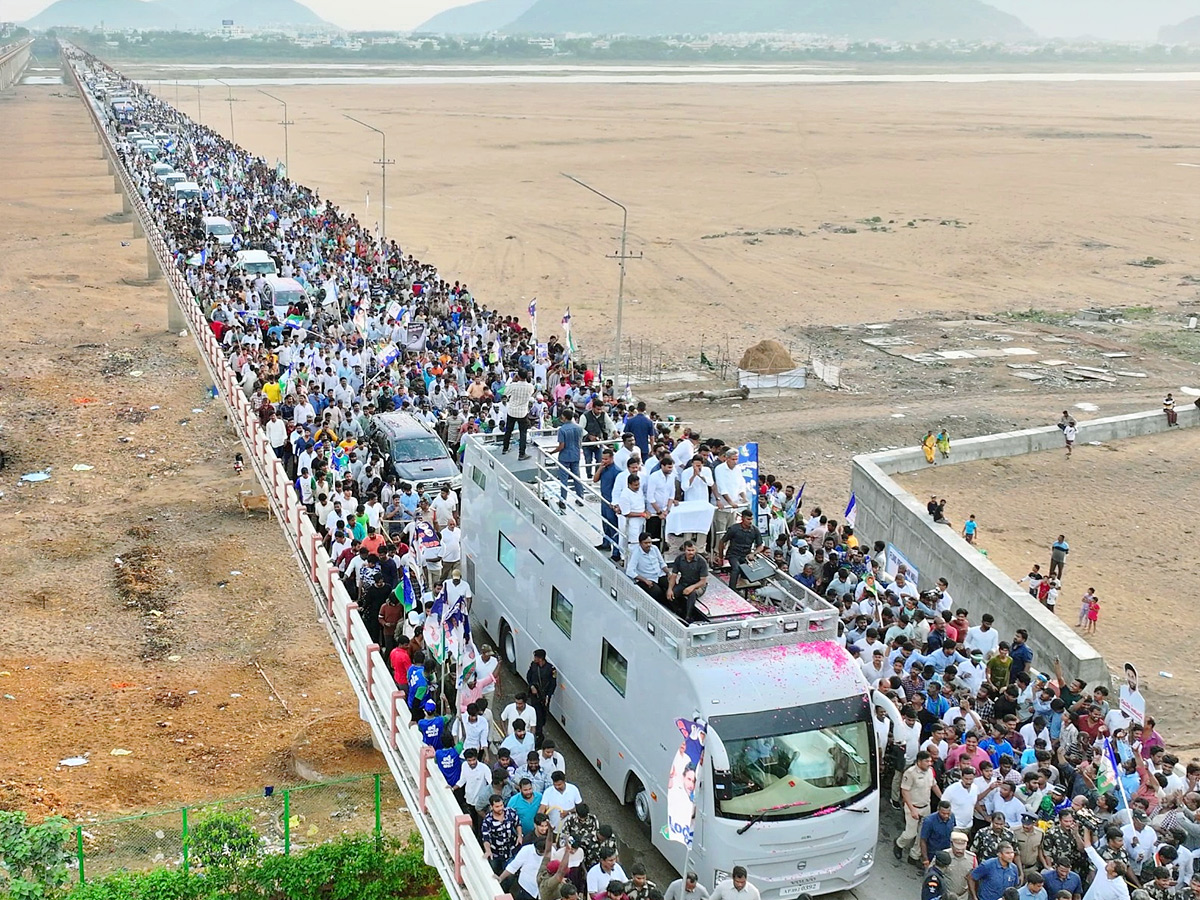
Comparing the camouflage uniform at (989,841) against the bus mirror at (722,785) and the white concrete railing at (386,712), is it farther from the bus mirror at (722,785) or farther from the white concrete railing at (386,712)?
the white concrete railing at (386,712)

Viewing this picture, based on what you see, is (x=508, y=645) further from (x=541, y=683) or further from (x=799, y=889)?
(x=799, y=889)

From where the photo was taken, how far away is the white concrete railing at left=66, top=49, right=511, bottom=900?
35.1 ft

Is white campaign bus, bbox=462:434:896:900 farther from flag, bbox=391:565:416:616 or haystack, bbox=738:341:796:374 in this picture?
haystack, bbox=738:341:796:374

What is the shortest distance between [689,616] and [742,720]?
4.88 feet

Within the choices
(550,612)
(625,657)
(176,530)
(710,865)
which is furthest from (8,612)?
(710,865)

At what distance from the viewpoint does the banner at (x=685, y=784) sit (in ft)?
34.9

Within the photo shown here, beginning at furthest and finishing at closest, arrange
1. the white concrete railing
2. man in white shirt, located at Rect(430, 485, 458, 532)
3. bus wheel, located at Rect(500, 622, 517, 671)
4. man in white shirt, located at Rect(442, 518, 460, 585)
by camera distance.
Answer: man in white shirt, located at Rect(430, 485, 458, 532) < man in white shirt, located at Rect(442, 518, 460, 585) < bus wheel, located at Rect(500, 622, 517, 671) < the white concrete railing

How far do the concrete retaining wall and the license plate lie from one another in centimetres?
819

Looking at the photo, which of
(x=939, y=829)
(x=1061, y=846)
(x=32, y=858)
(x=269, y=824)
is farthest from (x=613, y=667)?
(x=32, y=858)

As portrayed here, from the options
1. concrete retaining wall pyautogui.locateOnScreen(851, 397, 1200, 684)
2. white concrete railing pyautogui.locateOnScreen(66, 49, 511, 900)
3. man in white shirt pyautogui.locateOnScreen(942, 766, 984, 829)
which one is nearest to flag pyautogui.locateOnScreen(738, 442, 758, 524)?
man in white shirt pyautogui.locateOnScreen(942, 766, 984, 829)

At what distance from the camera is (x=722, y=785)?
1142 centimetres

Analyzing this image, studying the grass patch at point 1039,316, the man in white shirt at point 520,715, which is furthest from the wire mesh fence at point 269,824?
the grass patch at point 1039,316

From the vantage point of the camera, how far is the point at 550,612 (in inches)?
584

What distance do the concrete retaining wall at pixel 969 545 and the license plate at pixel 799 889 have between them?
8.19 metres
